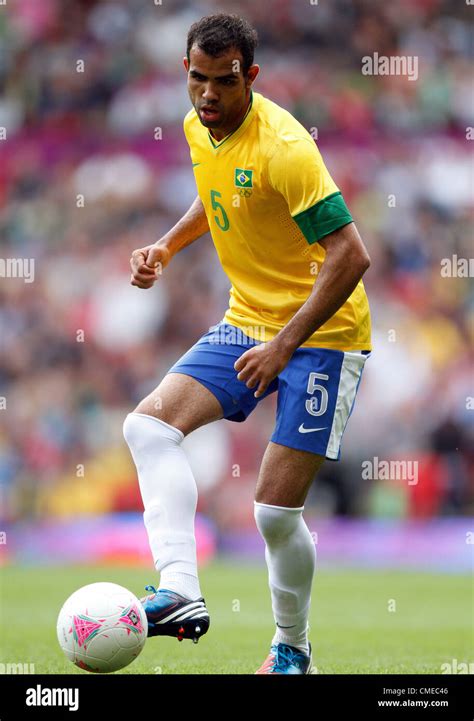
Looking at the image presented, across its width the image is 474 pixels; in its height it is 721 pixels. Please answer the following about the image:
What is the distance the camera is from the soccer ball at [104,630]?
471 cm

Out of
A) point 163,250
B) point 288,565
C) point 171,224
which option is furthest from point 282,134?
point 171,224

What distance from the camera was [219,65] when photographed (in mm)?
4844

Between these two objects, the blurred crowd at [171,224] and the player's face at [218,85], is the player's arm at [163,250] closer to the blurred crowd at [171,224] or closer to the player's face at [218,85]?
the player's face at [218,85]

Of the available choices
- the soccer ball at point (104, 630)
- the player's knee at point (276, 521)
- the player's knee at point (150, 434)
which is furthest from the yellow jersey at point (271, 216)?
the soccer ball at point (104, 630)

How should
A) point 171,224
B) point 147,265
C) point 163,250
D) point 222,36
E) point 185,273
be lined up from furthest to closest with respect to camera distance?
1. point 171,224
2. point 185,273
3. point 163,250
4. point 147,265
5. point 222,36

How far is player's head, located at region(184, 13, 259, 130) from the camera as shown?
484cm

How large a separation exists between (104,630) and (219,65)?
7.60 feet

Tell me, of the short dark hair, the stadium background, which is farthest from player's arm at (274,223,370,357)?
the stadium background

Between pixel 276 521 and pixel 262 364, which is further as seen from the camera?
pixel 276 521

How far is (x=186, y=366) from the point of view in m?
5.26

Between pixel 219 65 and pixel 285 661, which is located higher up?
pixel 219 65

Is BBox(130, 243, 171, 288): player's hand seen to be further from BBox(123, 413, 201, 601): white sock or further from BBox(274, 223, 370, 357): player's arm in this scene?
BBox(274, 223, 370, 357): player's arm

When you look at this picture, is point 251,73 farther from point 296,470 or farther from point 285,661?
point 285,661

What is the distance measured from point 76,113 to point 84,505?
6621 mm
